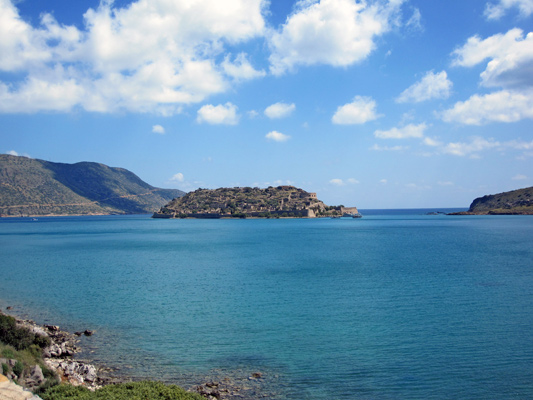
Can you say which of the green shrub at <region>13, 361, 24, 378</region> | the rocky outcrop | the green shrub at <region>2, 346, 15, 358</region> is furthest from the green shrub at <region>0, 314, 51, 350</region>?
the green shrub at <region>13, 361, 24, 378</region>

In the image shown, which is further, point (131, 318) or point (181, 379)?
point (131, 318)

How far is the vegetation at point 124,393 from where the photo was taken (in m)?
9.42

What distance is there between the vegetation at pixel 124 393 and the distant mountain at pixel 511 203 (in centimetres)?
17933

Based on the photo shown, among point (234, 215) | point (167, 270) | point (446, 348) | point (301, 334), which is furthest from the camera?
point (234, 215)

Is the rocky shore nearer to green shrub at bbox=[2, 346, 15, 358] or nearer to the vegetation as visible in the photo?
green shrub at bbox=[2, 346, 15, 358]

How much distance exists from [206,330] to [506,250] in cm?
4352

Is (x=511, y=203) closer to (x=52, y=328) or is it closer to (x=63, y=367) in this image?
(x=52, y=328)

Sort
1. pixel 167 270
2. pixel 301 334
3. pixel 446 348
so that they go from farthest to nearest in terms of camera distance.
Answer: pixel 167 270, pixel 301 334, pixel 446 348

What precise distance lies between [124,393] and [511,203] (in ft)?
653

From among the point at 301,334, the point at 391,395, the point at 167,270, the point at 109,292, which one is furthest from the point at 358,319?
the point at 167,270

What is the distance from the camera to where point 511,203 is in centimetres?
17750

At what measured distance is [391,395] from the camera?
499 inches

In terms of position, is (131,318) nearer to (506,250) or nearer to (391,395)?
(391,395)

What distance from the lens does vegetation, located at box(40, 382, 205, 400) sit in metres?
9.42
